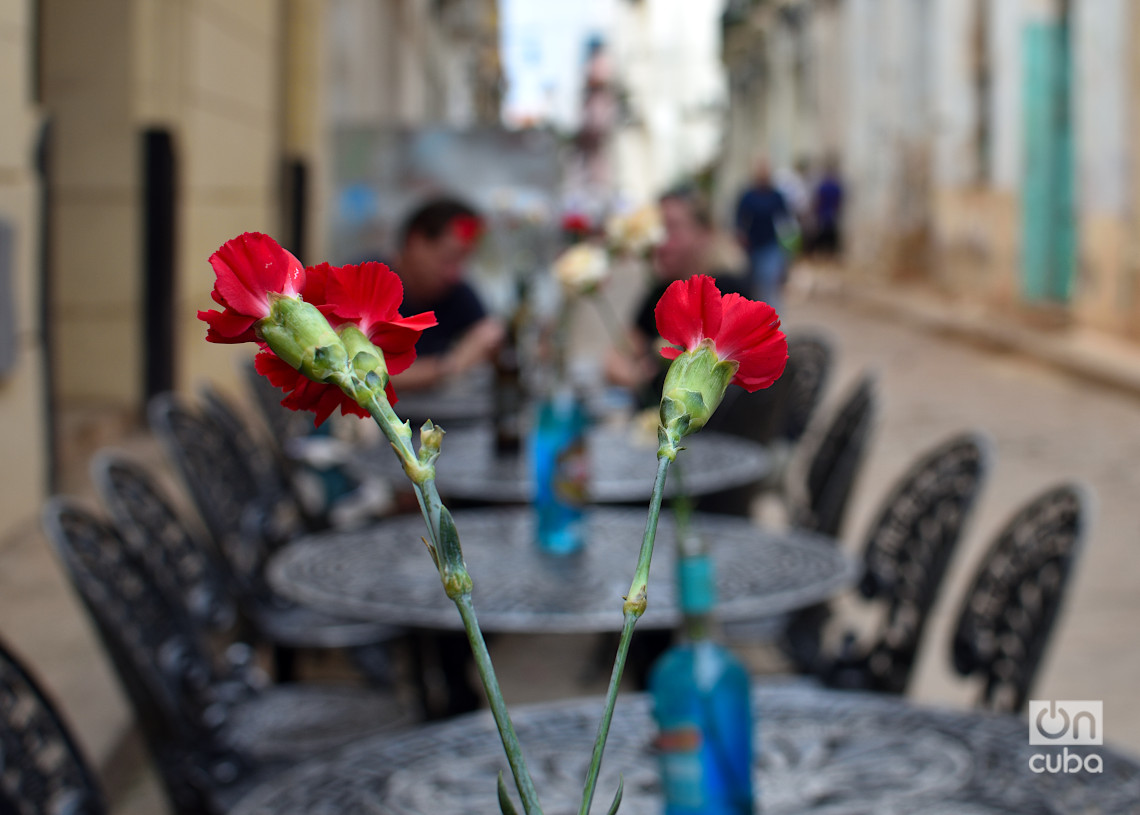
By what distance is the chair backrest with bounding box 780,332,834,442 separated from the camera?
5.23 meters

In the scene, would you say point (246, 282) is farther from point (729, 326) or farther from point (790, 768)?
point (790, 768)

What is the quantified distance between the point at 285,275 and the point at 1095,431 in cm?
869

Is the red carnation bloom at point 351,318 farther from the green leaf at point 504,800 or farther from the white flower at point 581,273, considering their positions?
the white flower at point 581,273

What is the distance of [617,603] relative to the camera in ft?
8.62

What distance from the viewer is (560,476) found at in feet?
9.70

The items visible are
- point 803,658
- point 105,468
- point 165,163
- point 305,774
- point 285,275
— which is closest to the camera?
point 285,275

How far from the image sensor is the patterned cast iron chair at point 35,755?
67.7 inches

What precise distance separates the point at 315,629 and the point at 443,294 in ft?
7.81

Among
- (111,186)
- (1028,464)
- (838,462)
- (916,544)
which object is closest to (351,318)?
(916,544)

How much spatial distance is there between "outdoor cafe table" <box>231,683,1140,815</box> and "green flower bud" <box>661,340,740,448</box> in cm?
109

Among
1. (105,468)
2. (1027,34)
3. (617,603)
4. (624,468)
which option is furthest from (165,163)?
(1027,34)

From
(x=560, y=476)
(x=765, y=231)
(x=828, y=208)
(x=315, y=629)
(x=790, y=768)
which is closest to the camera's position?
(x=790, y=768)

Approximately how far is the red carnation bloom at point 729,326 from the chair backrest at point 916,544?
2.16 metres

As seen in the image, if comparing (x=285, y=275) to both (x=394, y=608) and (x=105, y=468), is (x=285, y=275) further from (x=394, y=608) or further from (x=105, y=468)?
(x=105, y=468)
